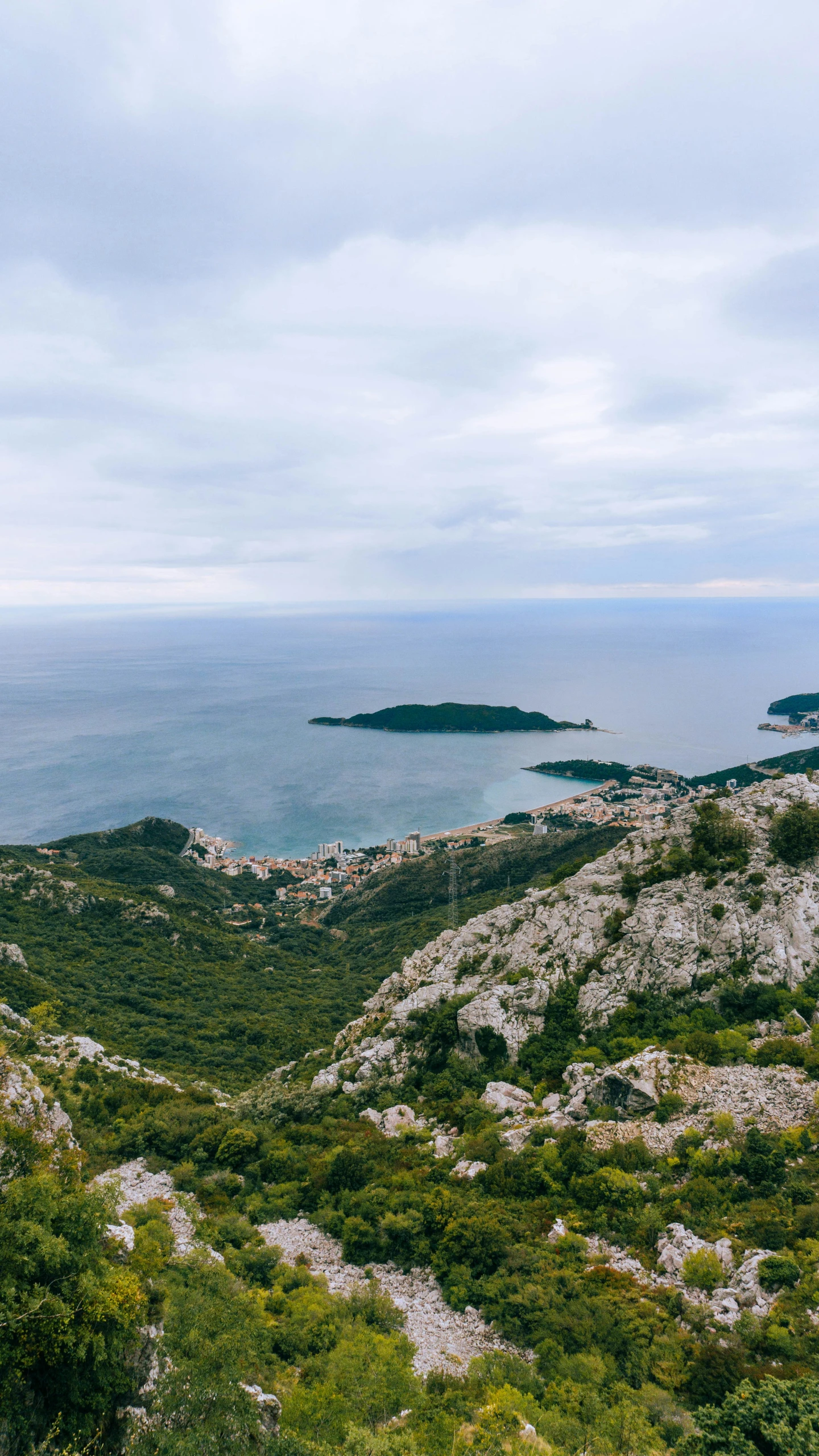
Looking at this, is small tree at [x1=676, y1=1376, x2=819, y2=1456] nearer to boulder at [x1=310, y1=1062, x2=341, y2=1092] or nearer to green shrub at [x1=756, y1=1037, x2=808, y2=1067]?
green shrub at [x1=756, y1=1037, x2=808, y2=1067]

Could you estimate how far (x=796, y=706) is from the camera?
15988 cm

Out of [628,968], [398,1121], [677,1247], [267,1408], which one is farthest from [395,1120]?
[267,1408]

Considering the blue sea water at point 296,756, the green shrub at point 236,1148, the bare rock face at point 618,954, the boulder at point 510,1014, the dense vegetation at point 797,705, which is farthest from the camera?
the dense vegetation at point 797,705

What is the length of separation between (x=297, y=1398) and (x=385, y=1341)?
1.94 metres

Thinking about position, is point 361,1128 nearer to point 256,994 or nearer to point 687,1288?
point 687,1288

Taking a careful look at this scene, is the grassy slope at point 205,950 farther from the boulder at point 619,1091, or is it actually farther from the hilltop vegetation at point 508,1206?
the boulder at point 619,1091

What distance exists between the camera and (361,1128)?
19031 mm

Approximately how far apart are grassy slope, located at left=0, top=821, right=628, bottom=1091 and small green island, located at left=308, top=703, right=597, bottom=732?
9491 centimetres

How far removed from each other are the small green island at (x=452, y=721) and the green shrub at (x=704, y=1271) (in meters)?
148

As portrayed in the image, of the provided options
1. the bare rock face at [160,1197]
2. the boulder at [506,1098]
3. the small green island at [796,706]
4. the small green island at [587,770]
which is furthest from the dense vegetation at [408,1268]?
the small green island at [796,706]

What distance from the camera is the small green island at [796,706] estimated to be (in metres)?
156

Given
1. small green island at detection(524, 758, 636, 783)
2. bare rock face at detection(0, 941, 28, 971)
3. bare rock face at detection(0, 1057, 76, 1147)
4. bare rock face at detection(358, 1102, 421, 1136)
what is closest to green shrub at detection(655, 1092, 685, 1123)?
bare rock face at detection(358, 1102, 421, 1136)

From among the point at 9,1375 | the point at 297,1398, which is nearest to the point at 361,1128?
the point at 297,1398

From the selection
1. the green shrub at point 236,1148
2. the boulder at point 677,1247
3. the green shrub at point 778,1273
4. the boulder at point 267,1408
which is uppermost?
the green shrub at point 778,1273
